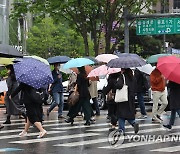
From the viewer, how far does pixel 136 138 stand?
1242 centimetres

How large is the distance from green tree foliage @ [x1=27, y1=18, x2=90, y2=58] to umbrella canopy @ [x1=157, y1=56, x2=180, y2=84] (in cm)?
5481

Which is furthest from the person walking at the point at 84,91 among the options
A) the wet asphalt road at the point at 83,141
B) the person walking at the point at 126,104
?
the person walking at the point at 126,104

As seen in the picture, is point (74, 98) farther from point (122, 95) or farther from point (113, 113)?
point (122, 95)

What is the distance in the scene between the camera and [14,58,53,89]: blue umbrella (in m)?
12.3

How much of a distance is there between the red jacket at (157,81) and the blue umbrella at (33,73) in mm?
4406

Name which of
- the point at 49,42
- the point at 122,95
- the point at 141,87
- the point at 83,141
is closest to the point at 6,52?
the point at 141,87

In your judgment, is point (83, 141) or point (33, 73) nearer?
point (83, 141)

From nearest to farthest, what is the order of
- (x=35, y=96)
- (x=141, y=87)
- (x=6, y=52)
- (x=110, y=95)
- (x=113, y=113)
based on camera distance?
(x=35, y=96)
(x=110, y=95)
(x=113, y=113)
(x=141, y=87)
(x=6, y=52)

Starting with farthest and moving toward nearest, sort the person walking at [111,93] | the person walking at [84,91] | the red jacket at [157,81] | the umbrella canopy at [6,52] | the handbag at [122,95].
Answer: the umbrella canopy at [6,52], the red jacket at [157,81], the person walking at [84,91], the person walking at [111,93], the handbag at [122,95]

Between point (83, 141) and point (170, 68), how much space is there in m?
2.83

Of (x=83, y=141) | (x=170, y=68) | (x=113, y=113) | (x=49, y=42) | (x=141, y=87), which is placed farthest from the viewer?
(x=49, y=42)

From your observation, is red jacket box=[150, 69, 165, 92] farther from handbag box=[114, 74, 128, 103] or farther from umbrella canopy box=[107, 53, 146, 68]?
handbag box=[114, 74, 128, 103]

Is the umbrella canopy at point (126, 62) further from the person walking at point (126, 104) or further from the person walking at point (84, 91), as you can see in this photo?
the person walking at point (84, 91)

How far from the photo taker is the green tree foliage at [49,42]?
6844 cm
